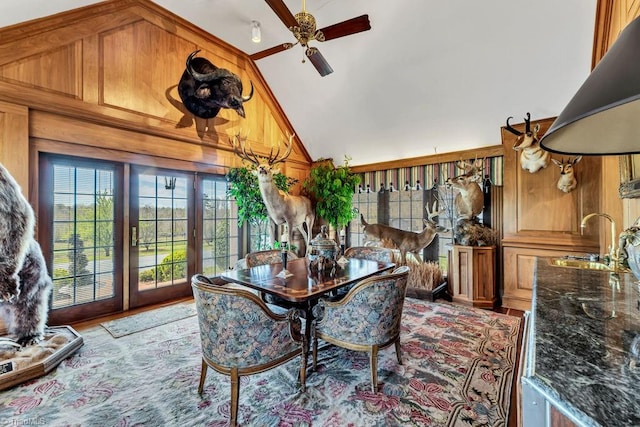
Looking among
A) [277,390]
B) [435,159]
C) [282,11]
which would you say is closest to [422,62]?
[435,159]

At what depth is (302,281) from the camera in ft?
7.88

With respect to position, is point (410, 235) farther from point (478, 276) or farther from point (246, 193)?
point (246, 193)

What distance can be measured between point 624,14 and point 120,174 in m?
5.51

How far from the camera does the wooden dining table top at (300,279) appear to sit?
208 centimetres

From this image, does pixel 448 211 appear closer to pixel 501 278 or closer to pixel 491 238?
pixel 491 238

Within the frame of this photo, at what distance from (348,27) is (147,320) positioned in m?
4.12

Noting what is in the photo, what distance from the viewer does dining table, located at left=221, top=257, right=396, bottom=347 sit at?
6.89ft

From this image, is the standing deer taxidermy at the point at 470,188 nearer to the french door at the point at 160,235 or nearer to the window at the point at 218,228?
the window at the point at 218,228

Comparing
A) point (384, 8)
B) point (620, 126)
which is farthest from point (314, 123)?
point (620, 126)

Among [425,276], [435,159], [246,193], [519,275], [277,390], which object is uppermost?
[435,159]

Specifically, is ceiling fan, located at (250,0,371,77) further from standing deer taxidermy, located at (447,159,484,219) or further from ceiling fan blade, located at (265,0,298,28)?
standing deer taxidermy, located at (447,159,484,219)

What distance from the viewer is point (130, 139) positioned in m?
3.75

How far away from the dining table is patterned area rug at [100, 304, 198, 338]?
1574 mm

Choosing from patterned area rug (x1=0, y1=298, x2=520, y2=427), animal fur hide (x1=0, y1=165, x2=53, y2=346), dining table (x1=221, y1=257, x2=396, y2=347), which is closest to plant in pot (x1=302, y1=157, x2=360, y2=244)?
dining table (x1=221, y1=257, x2=396, y2=347)
